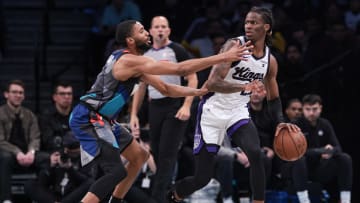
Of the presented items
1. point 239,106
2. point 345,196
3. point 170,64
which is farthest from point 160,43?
point 345,196

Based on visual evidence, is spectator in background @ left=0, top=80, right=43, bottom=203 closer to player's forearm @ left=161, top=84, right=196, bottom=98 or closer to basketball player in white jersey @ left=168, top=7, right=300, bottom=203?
basketball player in white jersey @ left=168, top=7, right=300, bottom=203

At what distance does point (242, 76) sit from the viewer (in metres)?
9.06

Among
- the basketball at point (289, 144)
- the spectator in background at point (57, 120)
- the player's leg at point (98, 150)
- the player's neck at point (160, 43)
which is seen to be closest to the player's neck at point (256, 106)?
the player's neck at point (160, 43)

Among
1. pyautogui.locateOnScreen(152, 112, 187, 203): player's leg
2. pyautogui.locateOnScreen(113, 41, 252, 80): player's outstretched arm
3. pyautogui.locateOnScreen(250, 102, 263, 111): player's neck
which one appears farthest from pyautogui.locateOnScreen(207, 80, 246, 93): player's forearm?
pyautogui.locateOnScreen(250, 102, 263, 111): player's neck

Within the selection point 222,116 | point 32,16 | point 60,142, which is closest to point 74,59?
point 32,16

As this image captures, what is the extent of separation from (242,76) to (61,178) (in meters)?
2.95

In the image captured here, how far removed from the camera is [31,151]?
11.2m

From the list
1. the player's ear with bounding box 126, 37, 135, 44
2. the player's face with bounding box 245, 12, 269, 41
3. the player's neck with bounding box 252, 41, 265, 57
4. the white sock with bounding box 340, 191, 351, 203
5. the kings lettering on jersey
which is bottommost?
the white sock with bounding box 340, 191, 351, 203

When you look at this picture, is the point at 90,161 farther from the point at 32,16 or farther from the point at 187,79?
the point at 32,16

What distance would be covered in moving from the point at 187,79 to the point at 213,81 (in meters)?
1.84

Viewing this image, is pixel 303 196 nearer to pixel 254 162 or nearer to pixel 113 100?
pixel 254 162

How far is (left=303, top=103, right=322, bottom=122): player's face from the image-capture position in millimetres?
11633

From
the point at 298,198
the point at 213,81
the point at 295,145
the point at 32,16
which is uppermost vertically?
the point at 32,16

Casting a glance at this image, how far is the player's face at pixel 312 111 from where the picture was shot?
38.2 ft
